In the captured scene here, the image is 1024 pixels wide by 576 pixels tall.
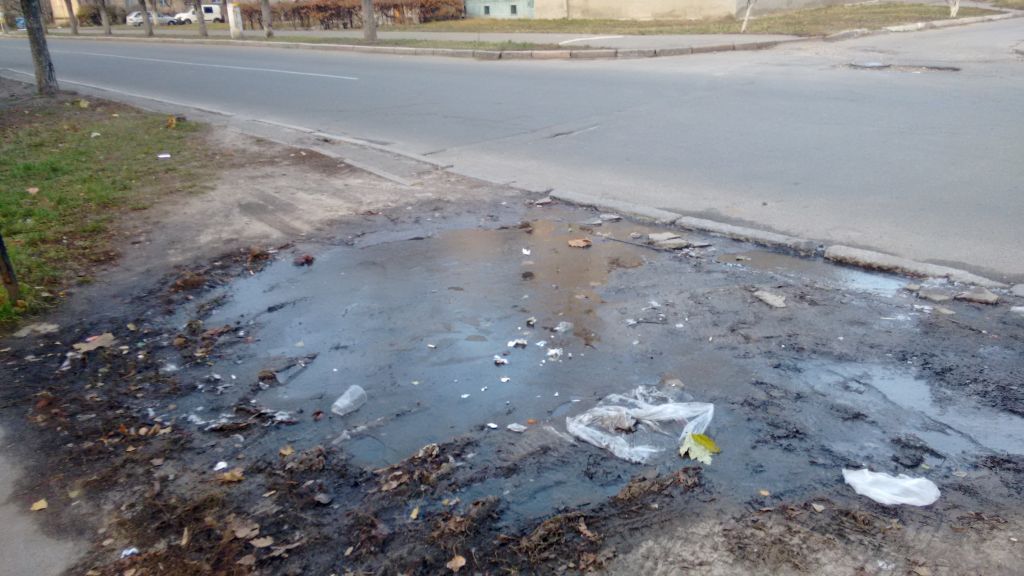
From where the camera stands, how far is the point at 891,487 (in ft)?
10.5

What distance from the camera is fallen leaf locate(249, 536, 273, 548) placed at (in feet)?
9.83

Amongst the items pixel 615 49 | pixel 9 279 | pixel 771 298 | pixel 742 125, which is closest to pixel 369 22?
pixel 615 49

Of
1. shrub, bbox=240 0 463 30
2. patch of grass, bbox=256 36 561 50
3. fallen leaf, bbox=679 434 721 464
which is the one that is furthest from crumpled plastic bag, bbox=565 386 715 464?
shrub, bbox=240 0 463 30

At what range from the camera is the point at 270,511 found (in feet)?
10.5

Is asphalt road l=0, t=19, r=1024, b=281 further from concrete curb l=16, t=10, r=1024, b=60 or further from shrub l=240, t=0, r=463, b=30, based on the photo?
shrub l=240, t=0, r=463, b=30

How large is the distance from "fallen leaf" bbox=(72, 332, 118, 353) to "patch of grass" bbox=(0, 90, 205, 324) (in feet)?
2.38

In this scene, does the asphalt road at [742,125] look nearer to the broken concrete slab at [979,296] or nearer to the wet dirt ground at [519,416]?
the broken concrete slab at [979,296]

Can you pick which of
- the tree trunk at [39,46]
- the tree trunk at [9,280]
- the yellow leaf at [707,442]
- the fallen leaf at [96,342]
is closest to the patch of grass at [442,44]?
the tree trunk at [39,46]

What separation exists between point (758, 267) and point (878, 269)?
86 cm

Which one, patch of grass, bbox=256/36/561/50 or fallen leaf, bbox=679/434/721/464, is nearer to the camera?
fallen leaf, bbox=679/434/721/464

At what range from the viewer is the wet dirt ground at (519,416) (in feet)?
9.67

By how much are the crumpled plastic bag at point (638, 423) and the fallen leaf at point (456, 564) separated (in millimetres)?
987

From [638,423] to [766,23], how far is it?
964 inches

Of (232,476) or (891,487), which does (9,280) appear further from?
(891,487)
